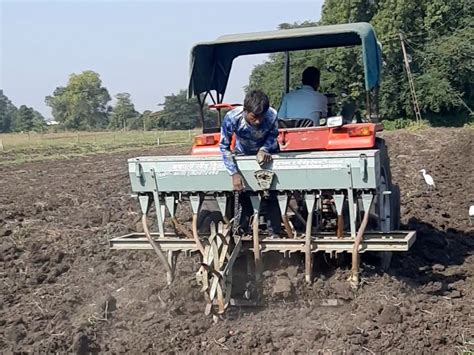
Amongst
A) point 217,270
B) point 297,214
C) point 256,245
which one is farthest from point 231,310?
point 297,214

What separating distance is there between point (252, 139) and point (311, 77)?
55.3 inches

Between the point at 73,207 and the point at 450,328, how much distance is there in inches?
316

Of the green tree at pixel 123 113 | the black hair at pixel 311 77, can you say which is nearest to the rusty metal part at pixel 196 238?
the black hair at pixel 311 77

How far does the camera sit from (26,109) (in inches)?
3728

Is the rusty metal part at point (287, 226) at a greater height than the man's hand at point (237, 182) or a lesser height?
lesser

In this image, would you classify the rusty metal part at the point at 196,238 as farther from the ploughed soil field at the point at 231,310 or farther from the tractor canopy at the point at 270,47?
the tractor canopy at the point at 270,47

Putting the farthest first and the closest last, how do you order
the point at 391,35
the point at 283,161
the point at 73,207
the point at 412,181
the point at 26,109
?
the point at 26,109 < the point at 391,35 < the point at 412,181 < the point at 73,207 < the point at 283,161

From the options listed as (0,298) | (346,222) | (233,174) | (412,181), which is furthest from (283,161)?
(412,181)

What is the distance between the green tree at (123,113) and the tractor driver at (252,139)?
77591mm

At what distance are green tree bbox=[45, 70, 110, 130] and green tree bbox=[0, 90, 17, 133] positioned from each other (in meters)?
5.93

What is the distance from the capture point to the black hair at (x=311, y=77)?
7.59 metres

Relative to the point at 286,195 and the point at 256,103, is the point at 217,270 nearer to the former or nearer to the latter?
the point at 286,195

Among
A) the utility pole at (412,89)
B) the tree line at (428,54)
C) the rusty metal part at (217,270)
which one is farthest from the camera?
the tree line at (428,54)

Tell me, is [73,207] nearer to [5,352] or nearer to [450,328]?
[5,352]
